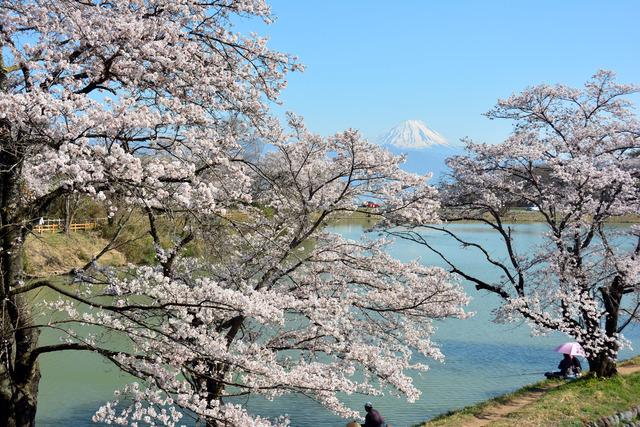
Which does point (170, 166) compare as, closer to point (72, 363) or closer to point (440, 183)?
point (440, 183)

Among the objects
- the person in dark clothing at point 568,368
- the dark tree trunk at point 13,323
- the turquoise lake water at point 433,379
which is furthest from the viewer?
the person in dark clothing at point 568,368

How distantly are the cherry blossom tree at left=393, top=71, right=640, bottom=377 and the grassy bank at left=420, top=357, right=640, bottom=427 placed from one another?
1.79 ft

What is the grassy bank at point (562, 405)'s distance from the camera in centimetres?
806

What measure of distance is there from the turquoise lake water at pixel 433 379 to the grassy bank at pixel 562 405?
1264mm

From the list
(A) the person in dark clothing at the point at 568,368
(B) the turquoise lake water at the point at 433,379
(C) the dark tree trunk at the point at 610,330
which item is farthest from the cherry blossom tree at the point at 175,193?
(A) the person in dark clothing at the point at 568,368

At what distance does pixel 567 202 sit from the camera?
970 cm

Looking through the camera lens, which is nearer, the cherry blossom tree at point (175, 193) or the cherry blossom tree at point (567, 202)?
the cherry blossom tree at point (175, 193)

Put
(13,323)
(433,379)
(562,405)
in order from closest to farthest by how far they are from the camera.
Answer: (13,323) → (562,405) → (433,379)

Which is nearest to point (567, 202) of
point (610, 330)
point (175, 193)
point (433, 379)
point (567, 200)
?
point (567, 200)

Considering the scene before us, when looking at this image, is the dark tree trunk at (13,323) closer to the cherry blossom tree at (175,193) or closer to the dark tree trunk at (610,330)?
the cherry blossom tree at (175,193)

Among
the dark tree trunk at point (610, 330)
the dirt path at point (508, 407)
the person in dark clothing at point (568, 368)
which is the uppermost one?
the dark tree trunk at point (610, 330)

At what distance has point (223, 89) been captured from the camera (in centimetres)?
536

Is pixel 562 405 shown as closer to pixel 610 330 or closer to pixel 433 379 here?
pixel 610 330

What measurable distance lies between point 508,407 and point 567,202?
3.51 metres
